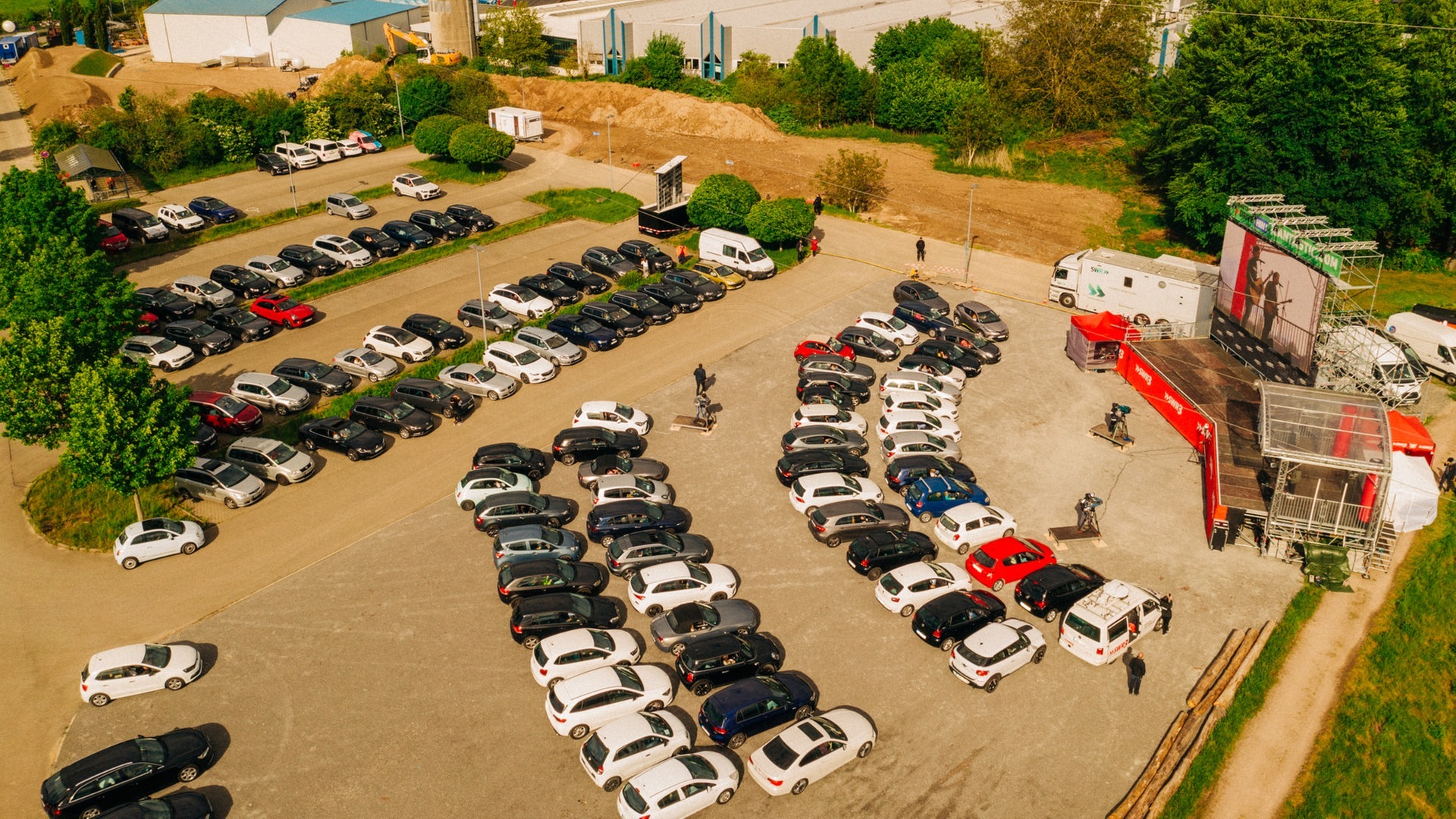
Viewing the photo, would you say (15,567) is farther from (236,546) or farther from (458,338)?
(458,338)

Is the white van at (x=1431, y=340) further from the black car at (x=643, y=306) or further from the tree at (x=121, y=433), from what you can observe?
the tree at (x=121, y=433)

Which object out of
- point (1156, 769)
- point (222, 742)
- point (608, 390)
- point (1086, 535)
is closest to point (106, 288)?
point (608, 390)

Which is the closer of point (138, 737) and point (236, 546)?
point (138, 737)

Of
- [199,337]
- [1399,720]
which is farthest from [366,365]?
[1399,720]

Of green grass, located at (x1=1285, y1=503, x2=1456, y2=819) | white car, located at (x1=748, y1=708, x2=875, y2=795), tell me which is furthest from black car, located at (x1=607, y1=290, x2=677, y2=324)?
green grass, located at (x1=1285, y1=503, x2=1456, y2=819)

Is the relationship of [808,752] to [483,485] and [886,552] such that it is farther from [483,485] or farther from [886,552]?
[483,485]

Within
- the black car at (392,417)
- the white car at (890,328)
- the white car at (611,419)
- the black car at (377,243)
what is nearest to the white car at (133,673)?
the black car at (392,417)
